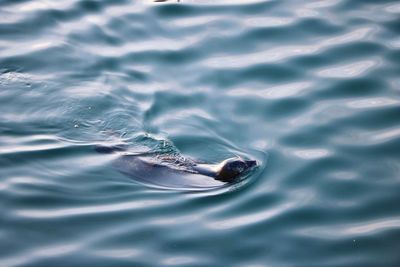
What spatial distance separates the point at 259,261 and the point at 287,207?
0.79 metres

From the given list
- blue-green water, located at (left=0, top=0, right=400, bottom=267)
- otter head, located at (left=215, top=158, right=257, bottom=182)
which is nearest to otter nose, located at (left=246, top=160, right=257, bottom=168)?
otter head, located at (left=215, top=158, right=257, bottom=182)

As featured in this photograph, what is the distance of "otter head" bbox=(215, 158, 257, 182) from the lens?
5777 mm

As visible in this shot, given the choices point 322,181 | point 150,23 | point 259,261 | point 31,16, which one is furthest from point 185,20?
point 259,261

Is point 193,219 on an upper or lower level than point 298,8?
lower

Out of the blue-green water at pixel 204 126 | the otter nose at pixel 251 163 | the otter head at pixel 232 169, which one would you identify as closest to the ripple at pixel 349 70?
the blue-green water at pixel 204 126

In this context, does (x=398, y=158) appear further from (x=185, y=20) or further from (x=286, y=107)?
(x=185, y=20)

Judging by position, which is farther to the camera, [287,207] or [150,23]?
[150,23]

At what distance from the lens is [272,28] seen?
8.42 m

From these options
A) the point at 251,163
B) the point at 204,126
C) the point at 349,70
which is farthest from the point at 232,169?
the point at 349,70

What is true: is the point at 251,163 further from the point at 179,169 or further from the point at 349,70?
the point at 349,70

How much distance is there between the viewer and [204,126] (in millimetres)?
6762

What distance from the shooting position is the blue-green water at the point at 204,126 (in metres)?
5.05

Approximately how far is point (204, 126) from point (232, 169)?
1059 millimetres

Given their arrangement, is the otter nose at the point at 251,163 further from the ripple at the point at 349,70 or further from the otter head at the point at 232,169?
the ripple at the point at 349,70
